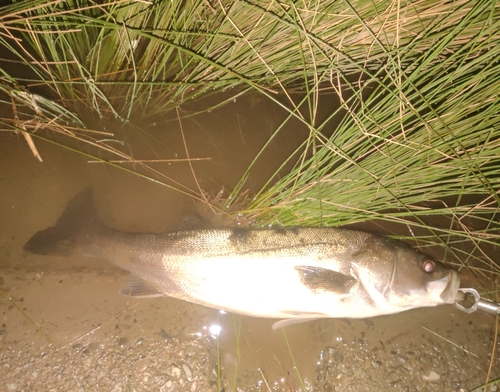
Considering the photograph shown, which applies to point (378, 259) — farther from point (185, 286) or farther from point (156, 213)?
point (156, 213)

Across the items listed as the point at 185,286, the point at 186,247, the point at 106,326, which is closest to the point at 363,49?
the point at 186,247

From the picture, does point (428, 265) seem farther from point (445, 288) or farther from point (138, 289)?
point (138, 289)

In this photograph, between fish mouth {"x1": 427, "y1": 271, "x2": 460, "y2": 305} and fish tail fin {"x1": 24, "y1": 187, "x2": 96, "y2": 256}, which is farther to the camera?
fish tail fin {"x1": 24, "y1": 187, "x2": 96, "y2": 256}

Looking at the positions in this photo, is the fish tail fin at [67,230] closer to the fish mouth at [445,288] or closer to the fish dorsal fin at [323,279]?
the fish dorsal fin at [323,279]

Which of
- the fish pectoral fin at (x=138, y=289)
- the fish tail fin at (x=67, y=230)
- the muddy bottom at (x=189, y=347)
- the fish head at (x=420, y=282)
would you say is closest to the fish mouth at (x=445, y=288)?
the fish head at (x=420, y=282)

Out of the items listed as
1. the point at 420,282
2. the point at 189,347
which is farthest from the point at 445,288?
the point at 189,347

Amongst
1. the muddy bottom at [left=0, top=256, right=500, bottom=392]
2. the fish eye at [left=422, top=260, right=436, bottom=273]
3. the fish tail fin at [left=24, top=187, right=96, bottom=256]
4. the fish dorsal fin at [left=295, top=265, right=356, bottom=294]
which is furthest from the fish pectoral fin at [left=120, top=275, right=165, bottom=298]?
the fish eye at [left=422, top=260, right=436, bottom=273]

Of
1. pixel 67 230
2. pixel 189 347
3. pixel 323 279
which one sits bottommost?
pixel 189 347

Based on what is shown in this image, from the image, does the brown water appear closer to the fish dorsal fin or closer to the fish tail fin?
Result: the fish tail fin
